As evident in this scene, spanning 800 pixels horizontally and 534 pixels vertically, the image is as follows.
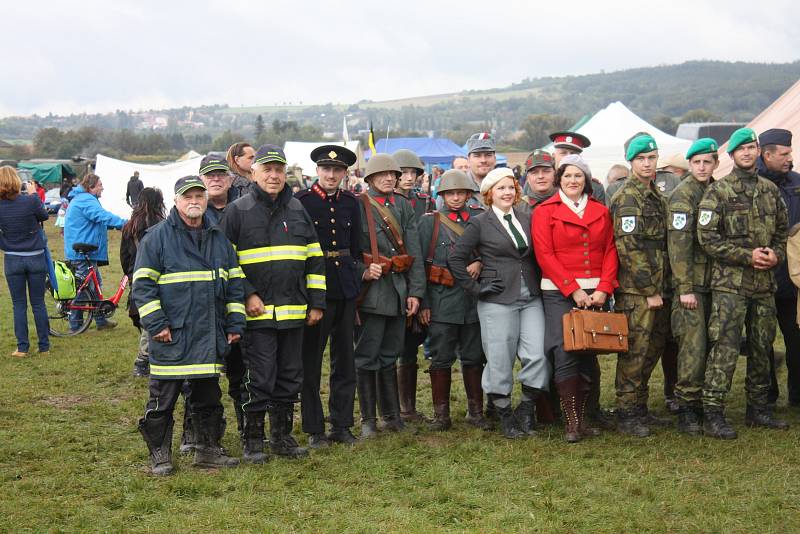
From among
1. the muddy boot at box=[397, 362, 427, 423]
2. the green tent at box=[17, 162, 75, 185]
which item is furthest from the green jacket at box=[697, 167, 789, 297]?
the green tent at box=[17, 162, 75, 185]

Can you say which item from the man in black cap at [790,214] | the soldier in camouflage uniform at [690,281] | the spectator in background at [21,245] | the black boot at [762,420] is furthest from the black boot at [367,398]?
the spectator in background at [21,245]

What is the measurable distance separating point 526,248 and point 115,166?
25292 millimetres

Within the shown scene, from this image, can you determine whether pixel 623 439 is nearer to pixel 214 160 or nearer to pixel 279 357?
pixel 279 357

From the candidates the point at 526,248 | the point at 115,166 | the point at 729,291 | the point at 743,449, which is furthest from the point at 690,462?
the point at 115,166

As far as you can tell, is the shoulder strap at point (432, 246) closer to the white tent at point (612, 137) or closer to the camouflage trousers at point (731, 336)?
the camouflage trousers at point (731, 336)

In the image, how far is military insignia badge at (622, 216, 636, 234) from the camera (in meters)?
6.30

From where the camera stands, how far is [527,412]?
6.58 metres

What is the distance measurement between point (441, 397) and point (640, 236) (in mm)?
1984

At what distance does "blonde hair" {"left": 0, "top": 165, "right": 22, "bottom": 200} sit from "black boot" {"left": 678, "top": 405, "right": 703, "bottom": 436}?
770 centimetres

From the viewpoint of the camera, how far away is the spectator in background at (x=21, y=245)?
995 centimetres

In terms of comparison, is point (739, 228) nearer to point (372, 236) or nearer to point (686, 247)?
point (686, 247)

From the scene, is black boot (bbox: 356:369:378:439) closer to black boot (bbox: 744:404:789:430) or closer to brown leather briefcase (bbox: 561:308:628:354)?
brown leather briefcase (bbox: 561:308:628:354)

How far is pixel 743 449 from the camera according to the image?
5973 mm

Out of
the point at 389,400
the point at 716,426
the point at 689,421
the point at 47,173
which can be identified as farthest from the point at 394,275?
the point at 47,173
